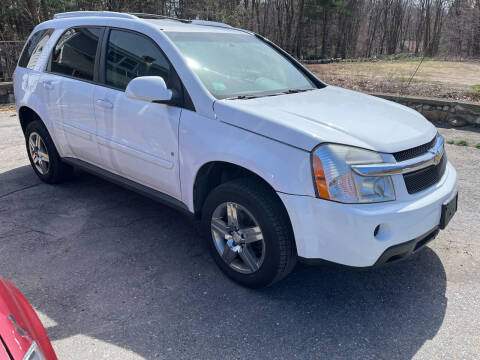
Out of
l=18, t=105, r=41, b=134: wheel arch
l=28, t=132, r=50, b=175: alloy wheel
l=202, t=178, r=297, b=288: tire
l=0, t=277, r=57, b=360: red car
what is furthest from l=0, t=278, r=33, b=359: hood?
l=18, t=105, r=41, b=134: wheel arch

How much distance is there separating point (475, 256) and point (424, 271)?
554 mm

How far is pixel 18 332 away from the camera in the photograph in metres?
1.54

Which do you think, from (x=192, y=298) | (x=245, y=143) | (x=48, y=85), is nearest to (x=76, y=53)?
(x=48, y=85)

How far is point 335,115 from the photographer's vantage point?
112 inches

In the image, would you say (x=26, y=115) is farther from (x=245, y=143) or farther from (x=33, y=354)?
(x=33, y=354)

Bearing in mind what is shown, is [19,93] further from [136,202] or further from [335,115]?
[335,115]

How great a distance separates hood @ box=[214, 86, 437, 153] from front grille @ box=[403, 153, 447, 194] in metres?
0.18

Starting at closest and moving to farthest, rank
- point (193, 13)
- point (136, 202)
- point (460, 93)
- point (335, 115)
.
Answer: point (335, 115)
point (136, 202)
point (460, 93)
point (193, 13)

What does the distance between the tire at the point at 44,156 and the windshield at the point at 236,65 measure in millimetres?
2155

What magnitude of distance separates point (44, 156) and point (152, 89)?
8.01 feet

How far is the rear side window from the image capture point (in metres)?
4.59

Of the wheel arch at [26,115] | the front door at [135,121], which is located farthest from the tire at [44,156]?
the front door at [135,121]

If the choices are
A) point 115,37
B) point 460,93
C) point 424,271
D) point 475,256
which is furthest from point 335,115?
point 460,93

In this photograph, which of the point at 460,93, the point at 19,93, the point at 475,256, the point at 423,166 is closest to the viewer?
the point at 423,166
